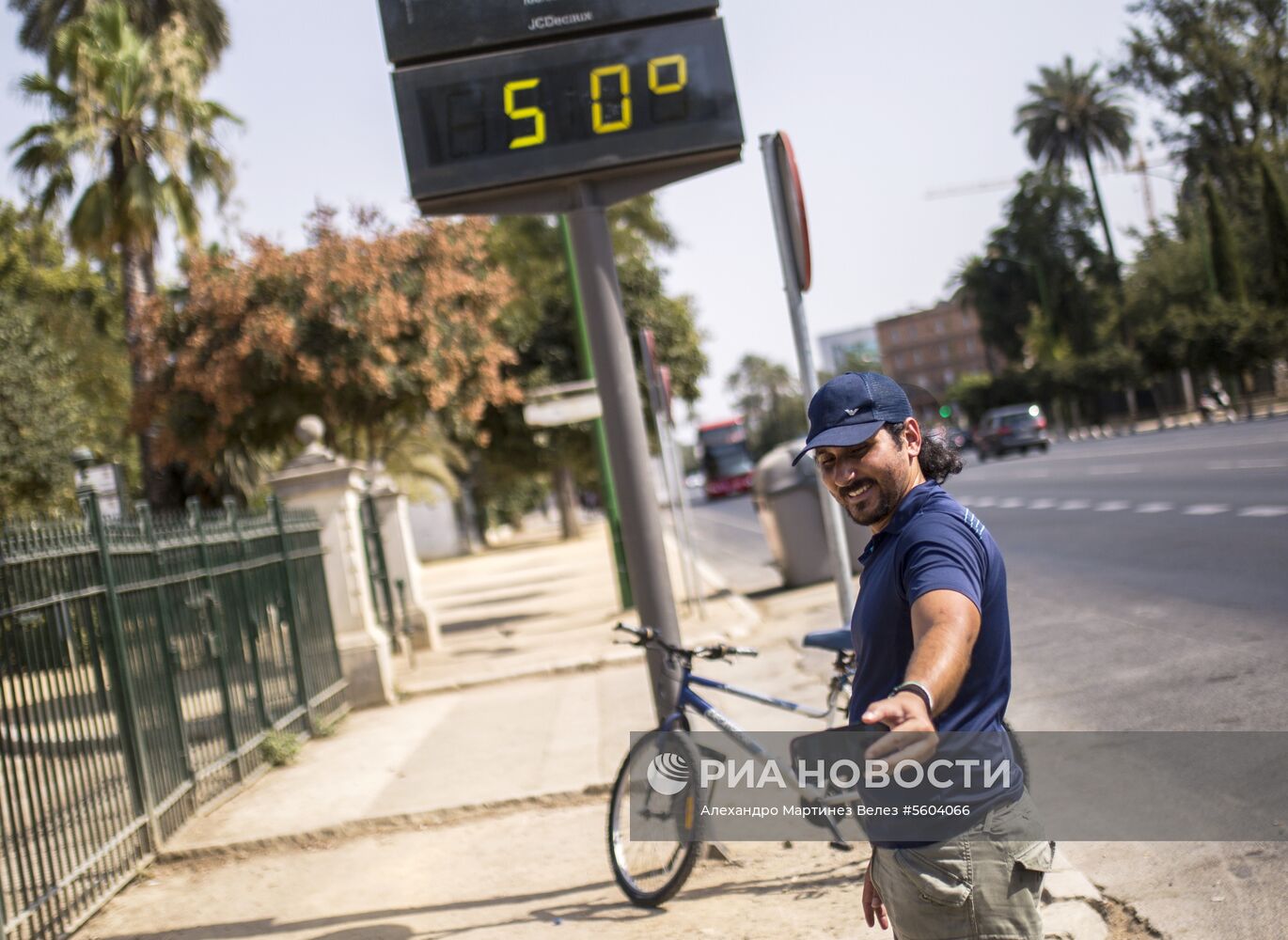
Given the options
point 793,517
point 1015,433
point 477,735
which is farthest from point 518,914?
point 1015,433

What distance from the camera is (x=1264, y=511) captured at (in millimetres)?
14859

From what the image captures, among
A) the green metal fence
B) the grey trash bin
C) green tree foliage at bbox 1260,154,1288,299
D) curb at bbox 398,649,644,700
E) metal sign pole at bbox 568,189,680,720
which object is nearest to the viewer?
the green metal fence

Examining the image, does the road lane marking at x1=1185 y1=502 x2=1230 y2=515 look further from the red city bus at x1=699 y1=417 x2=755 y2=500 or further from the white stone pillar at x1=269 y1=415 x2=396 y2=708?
the red city bus at x1=699 y1=417 x2=755 y2=500

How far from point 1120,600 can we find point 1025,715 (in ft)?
13.1

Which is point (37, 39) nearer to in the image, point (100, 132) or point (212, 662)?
point (100, 132)

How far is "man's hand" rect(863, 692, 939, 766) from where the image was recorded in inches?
88.1

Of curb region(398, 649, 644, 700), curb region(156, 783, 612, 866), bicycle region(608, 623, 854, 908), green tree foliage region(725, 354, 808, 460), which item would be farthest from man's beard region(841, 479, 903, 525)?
green tree foliage region(725, 354, 808, 460)

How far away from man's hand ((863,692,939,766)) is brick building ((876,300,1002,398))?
516ft

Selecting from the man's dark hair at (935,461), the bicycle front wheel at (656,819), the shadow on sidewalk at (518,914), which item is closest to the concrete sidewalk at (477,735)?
the shadow on sidewalk at (518,914)

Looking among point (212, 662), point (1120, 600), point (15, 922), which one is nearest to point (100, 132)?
point (212, 662)

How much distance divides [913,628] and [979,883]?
544mm

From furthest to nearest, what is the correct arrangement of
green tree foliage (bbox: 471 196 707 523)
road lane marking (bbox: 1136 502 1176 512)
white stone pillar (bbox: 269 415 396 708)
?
1. green tree foliage (bbox: 471 196 707 523)
2. road lane marking (bbox: 1136 502 1176 512)
3. white stone pillar (bbox: 269 415 396 708)

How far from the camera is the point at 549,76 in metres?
5.82

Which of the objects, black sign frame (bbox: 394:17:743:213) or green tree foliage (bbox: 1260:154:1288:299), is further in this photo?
green tree foliage (bbox: 1260:154:1288:299)
